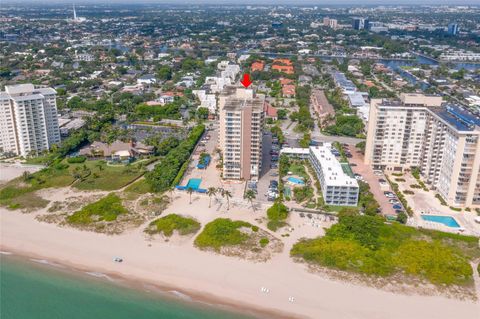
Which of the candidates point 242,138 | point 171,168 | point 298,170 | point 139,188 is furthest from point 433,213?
point 139,188

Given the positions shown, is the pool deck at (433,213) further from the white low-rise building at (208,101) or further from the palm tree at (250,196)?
the white low-rise building at (208,101)

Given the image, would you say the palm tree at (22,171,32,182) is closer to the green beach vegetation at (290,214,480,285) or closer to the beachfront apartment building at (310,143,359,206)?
the green beach vegetation at (290,214,480,285)

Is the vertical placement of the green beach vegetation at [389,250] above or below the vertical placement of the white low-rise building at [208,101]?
below

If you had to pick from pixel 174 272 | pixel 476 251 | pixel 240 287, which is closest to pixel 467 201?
pixel 476 251

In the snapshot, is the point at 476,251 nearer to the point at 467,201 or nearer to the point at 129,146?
the point at 467,201

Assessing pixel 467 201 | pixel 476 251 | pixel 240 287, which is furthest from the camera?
pixel 467 201

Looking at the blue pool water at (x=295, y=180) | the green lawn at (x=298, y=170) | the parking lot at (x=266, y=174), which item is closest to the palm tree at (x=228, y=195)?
the parking lot at (x=266, y=174)

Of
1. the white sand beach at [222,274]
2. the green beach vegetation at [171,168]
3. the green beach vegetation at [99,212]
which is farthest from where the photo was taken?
the green beach vegetation at [171,168]
